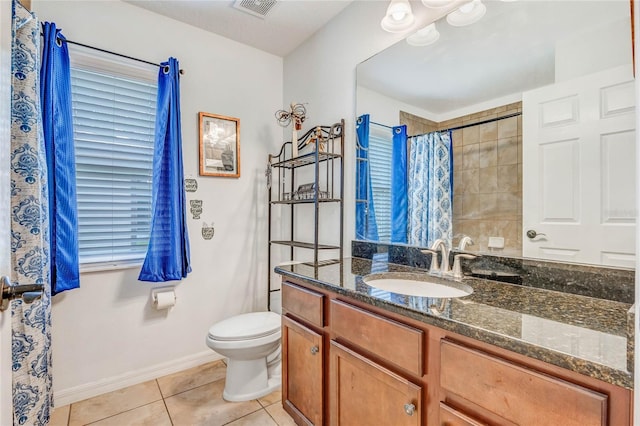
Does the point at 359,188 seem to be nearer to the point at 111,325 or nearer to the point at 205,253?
the point at 205,253

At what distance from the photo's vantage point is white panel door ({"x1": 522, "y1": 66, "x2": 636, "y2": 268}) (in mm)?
1021

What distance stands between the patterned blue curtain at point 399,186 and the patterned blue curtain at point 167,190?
53.9 inches

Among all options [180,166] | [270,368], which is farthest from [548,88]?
[270,368]


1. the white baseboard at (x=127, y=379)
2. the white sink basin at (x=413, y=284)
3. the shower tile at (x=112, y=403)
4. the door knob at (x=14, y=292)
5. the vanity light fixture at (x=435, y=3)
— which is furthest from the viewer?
the white baseboard at (x=127, y=379)

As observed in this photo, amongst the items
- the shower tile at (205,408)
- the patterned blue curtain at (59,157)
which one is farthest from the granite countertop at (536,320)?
the patterned blue curtain at (59,157)

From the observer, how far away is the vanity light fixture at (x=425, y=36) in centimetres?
159

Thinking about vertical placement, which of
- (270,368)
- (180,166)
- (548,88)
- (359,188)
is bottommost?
(270,368)

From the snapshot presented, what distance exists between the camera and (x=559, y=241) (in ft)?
3.87

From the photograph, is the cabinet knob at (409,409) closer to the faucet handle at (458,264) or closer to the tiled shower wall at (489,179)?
the faucet handle at (458,264)

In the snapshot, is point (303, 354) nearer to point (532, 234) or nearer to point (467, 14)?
point (532, 234)

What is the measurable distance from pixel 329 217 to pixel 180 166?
1052mm

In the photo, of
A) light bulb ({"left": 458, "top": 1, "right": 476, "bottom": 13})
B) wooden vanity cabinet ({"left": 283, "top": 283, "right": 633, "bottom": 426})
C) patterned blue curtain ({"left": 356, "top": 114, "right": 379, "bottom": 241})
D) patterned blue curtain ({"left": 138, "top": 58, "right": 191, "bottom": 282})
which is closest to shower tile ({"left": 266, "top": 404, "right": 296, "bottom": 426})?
wooden vanity cabinet ({"left": 283, "top": 283, "right": 633, "bottom": 426})

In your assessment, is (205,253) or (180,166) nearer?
(180,166)

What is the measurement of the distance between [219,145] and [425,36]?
1.54 m
